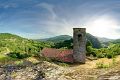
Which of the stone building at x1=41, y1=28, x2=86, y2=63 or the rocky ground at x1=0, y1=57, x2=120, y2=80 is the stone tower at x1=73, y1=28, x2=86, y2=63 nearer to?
the stone building at x1=41, y1=28, x2=86, y2=63

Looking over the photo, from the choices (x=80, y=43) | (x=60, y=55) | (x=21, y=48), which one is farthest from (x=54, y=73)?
(x=21, y=48)

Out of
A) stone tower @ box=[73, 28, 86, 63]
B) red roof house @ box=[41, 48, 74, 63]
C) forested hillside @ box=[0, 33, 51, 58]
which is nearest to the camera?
stone tower @ box=[73, 28, 86, 63]

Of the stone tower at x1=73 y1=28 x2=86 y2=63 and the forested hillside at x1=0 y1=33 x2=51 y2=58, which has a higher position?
the stone tower at x1=73 y1=28 x2=86 y2=63

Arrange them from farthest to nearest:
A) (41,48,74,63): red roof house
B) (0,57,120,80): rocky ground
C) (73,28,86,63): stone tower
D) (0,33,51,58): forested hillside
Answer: (0,33,51,58): forested hillside → (41,48,74,63): red roof house → (73,28,86,63): stone tower → (0,57,120,80): rocky ground

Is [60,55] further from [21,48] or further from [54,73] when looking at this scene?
[21,48]

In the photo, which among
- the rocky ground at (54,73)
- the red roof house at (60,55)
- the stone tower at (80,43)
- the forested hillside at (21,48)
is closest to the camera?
the rocky ground at (54,73)

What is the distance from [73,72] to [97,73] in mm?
748

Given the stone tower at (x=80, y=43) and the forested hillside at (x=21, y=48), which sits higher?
the stone tower at (x=80, y=43)

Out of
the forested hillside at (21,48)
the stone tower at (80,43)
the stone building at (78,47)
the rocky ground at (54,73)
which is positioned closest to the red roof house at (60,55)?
the stone building at (78,47)

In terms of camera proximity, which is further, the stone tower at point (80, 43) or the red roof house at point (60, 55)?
the red roof house at point (60, 55)

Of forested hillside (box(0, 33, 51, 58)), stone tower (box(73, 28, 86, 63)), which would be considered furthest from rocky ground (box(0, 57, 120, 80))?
forested hillside (box(0, 33, 51, 58))

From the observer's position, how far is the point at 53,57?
3653cm

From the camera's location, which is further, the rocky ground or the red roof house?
the red roof house

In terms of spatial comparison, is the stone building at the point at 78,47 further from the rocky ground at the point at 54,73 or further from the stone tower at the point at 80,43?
the rocky ground at the point at 54,73
